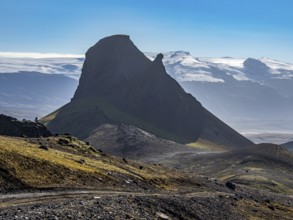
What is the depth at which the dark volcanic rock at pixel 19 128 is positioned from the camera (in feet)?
500

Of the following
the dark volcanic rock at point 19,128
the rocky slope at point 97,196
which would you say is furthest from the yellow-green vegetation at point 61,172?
the dark volcanic rock at point 19,128

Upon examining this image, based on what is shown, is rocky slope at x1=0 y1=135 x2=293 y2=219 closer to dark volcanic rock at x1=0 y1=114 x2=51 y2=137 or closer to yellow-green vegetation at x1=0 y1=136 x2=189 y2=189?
yellow-green vegetation at x1=0 y1=136 x2=189 y2=189

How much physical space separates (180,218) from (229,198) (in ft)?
89.1

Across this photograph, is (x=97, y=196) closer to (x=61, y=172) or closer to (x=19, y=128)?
(x=61, y=172)

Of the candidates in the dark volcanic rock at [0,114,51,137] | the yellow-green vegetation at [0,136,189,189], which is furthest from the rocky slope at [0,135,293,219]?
the dark volcanic rock at [0,114,51,137]

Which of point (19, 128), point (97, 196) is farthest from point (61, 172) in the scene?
point (19, 128)

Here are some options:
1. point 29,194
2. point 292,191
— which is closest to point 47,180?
point 29,194

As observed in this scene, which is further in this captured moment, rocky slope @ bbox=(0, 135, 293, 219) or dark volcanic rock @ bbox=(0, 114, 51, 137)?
dark volcanic rock @ bbox=(0, 114, 51, 137)

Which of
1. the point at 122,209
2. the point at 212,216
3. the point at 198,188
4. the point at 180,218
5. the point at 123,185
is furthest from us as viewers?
the point at 198,188

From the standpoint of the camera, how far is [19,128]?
15412cm

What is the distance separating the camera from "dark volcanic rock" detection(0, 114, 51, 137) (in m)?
152

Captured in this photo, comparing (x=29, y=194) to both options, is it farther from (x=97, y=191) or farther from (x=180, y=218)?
(x=180, y=218)

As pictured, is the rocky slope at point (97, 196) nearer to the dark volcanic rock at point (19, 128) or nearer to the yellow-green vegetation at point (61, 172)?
the yellow-green vegetation at point (61, 172)

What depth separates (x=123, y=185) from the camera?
8331 cm
